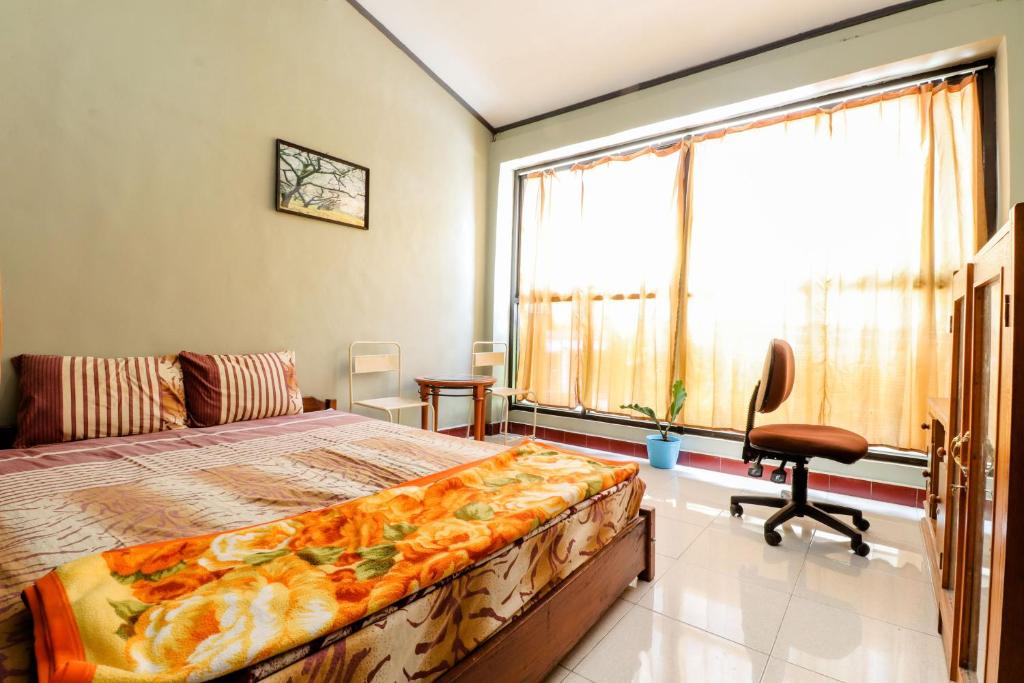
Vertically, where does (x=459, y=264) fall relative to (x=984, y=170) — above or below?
below

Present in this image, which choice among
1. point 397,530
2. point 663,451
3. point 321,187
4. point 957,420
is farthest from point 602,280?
point 397,530

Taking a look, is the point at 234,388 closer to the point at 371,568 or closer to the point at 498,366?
the point at 371,568

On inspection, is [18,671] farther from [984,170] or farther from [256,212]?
[984,170]

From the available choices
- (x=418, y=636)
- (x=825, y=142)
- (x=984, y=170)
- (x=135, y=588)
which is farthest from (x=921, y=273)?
(x=135, y=588)

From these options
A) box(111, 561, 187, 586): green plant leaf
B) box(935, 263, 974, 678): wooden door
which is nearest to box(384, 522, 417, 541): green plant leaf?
box(111, 561, 187, 586): green plant leaf

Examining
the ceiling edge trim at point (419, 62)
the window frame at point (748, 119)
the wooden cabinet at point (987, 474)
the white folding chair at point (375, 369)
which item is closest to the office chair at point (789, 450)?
the wooden cabinet at point (987, 474)

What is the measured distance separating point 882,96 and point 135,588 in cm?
413

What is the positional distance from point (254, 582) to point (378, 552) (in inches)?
9.4

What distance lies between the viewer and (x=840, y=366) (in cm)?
298

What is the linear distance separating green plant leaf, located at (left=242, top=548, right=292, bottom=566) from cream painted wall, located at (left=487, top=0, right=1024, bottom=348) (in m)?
3.53

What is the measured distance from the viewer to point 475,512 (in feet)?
4.13

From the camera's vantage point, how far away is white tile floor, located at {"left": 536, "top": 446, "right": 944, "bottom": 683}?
1424 millimetres

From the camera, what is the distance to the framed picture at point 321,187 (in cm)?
301

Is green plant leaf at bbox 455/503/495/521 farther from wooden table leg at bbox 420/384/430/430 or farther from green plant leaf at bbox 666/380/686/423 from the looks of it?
green plant leaf at bbox 666/380/686/423
